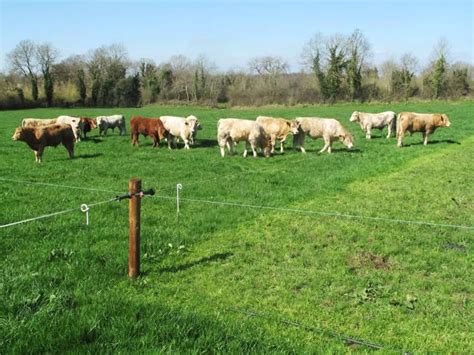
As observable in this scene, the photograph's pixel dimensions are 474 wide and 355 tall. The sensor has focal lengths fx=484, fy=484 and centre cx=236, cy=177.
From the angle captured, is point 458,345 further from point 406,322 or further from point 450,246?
point 450,246

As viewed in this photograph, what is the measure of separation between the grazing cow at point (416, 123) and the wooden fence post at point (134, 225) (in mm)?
18035

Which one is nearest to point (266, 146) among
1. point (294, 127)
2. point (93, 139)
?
point (294, 127)

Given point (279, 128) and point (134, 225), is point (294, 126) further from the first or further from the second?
point (134, 225)

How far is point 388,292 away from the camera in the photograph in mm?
6328

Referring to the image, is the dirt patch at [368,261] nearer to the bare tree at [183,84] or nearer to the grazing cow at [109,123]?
the grazing cow at [109,123]

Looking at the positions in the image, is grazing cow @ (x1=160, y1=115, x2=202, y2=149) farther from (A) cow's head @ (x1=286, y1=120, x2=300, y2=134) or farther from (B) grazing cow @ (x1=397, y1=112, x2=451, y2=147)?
(B) grazing cow @ (x1=397, y1=112, x2=451, y2=147)

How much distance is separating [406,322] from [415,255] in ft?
7.99

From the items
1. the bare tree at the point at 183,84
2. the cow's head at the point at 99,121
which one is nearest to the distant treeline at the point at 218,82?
the bare tree at the point at 183,84

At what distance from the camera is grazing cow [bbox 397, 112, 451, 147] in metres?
22.2

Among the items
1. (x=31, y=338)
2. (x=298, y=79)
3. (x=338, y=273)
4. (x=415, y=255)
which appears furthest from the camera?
(x=298, y=79)

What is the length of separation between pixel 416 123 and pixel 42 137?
1620cm

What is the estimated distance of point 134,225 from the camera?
246 inches

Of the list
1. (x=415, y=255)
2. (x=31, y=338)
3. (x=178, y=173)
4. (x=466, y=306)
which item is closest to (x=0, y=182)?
(x=178, y=173)

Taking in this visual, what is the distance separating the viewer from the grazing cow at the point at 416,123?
22.2 metres
